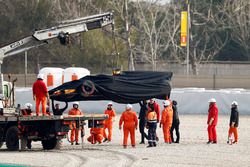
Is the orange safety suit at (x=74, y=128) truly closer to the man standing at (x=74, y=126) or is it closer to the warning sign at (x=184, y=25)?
the man standing at (x=74, y=126)

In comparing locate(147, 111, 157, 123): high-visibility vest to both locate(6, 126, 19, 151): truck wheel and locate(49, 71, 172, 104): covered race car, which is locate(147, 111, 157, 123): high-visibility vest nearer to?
locate(49, 71, 172, 104): covered race car

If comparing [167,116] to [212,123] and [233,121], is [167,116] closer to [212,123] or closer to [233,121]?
[212,123]

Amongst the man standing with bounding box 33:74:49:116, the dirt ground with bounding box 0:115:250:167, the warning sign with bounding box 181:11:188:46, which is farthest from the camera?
the warning sign with bounding box 181:11:188:46

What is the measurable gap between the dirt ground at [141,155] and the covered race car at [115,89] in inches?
66.7

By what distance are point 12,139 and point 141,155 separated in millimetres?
4830

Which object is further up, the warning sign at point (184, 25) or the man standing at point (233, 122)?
the warning sign at point (184, 25)

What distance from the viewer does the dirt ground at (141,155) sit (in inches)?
866

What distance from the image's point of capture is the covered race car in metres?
27.8

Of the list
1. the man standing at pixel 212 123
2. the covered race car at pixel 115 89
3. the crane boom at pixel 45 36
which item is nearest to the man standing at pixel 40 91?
the covered race car at pixel 115 89

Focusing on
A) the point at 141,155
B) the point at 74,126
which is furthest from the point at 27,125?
the point at 141,155

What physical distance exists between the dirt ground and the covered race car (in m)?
1.69

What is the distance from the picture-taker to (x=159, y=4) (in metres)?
71.2

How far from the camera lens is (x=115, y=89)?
2786 centimetres

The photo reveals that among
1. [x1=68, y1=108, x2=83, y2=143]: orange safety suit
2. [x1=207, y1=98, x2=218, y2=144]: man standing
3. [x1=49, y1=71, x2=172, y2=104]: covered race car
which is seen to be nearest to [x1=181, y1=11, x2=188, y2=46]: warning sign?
[x1=68, y1=108, x2=83, y2=143]: orange safety suit
